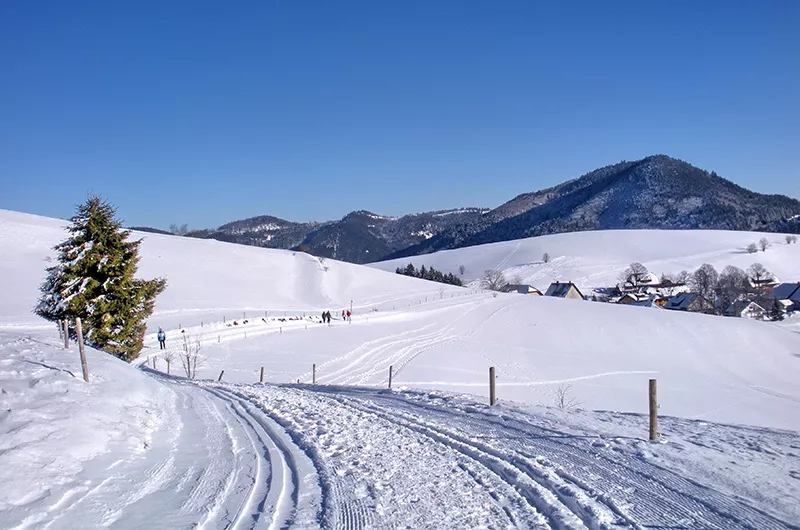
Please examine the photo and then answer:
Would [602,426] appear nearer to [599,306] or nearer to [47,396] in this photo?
[47,396]

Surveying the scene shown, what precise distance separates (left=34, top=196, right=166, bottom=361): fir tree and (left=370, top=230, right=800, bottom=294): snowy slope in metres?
106

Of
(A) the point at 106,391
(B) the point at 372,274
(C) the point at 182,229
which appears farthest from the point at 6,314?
(C) the point at 182,229

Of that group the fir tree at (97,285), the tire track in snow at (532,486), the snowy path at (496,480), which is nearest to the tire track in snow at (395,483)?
the snowy path at (496,480)

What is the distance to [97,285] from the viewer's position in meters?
21.2

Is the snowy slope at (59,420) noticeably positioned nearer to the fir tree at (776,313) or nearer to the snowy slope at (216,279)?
the snowy slope at (216,279)

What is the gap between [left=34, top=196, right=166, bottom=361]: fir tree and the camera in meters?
20.9

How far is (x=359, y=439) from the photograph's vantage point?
347 inches

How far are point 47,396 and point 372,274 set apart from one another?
8198cm

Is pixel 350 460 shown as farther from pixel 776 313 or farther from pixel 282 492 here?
pixel 776 313

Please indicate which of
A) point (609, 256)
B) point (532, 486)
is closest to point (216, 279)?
point (532, 486)

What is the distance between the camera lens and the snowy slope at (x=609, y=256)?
440ft

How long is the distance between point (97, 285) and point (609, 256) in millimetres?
151932

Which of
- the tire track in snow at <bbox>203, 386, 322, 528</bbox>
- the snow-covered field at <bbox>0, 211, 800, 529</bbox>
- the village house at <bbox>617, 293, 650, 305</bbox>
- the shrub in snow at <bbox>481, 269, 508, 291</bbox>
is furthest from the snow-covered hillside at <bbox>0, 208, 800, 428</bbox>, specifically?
the village house at <bbox>617, 293, 650, 305</bbox>

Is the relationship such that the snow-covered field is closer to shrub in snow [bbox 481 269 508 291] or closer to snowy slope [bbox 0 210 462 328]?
snowy slope [bbox 0 210 462 328]
